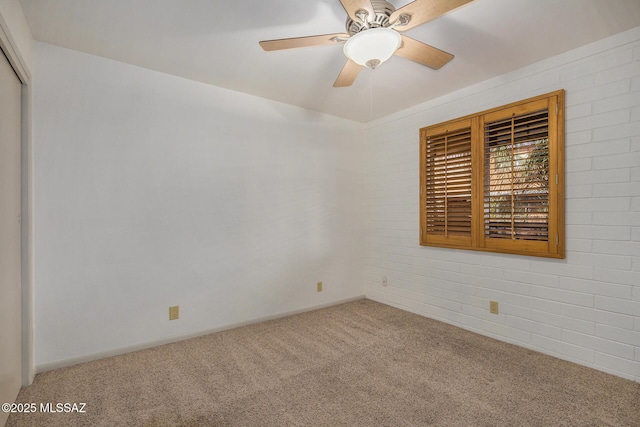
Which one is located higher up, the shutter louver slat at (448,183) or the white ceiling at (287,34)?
the white ceiling at (287,34)

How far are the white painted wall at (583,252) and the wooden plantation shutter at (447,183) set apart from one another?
0.20m

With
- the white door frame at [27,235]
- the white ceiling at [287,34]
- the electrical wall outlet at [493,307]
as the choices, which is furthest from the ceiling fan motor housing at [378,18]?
the electrical wall outlet at [493,307]

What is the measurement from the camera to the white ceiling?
6.40 feet

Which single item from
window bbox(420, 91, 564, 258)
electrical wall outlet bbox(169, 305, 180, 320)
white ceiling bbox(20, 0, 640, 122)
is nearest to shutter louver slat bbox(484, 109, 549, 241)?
window bbox(420, 91, 564, 258)

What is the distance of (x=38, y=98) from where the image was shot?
7.66 feet

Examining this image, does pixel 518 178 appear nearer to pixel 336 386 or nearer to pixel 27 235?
pixel 336 386

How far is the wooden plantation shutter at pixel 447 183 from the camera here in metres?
3.22

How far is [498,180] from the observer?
9.61 feet

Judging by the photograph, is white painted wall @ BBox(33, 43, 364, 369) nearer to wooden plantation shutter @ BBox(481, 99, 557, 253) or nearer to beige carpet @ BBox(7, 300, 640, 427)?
beige carpet @ BBox(7, 300, 640, 427)

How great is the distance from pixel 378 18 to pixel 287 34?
2.43ft

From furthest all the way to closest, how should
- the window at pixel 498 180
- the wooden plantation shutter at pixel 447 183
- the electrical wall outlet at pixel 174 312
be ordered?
1. the wooden plantation shutter at pixel 447 183
2. the electrical wall outlet at pixel 174 312
3. the window at pixel 498 180

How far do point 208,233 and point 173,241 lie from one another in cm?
33

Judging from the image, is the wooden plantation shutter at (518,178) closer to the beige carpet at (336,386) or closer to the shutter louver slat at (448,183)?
the shutter louver slat at (448,183)

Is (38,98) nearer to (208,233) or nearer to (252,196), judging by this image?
(208,233)
